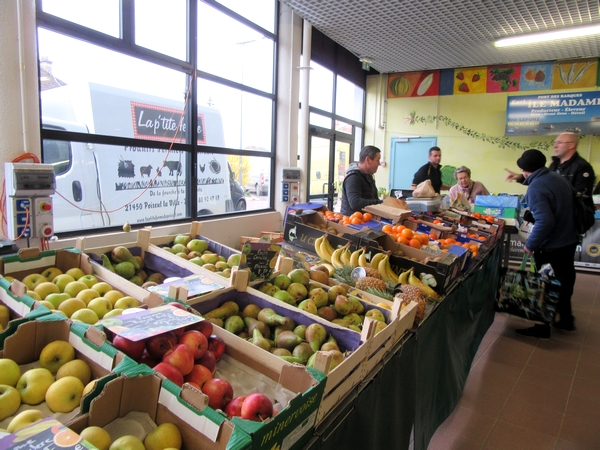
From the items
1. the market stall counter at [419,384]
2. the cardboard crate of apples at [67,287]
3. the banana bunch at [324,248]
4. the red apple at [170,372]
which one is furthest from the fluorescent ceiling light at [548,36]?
→ the red apple at [170,372]

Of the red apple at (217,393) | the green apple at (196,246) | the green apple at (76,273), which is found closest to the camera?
the red apple at (217,393)

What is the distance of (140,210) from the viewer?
3.92 metres

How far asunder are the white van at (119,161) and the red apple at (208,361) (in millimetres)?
2655

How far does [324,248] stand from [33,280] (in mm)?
1559

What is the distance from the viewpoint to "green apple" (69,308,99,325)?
1.38m

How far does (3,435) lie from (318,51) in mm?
6696

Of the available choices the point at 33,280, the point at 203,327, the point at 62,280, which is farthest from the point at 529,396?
the point at 33,280

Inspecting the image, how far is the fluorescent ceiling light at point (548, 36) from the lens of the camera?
5505 millimetres

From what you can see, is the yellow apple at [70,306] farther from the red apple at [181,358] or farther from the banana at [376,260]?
the banana at [376,260]

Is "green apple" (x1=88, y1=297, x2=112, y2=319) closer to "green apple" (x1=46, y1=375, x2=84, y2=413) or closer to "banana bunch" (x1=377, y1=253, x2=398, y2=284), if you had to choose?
"green apple" (x1=46, y1=375, x2=84, y2=413)

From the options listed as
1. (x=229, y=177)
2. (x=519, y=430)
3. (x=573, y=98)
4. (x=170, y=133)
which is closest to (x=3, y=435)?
(x=519, y=430)

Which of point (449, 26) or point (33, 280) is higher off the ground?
point (449, 26)

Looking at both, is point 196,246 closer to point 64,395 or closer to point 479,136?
point 64,395

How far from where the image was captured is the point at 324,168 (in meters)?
7.29
